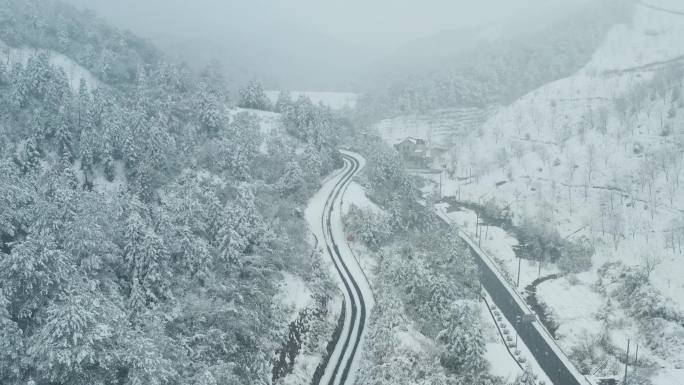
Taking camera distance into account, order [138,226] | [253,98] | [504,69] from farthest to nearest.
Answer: [504,69]
[253,98]
[138,226]

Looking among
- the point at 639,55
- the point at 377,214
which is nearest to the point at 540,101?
the point at 639,55

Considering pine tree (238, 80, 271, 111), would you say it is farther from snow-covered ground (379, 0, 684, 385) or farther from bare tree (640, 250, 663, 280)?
bare tree (640, 250, 663, 280)

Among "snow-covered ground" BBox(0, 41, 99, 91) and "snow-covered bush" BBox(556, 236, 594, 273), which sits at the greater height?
"snow-covered ground" BBox(0, 41, 99, 91)

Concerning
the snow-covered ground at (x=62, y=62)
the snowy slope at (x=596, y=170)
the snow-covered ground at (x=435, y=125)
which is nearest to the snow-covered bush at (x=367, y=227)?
the snowy slope at (x=596, y=170)

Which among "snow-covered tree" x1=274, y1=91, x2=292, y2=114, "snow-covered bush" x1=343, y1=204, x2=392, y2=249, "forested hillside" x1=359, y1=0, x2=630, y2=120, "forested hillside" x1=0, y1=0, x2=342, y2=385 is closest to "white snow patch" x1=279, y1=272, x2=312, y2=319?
"forested hillside" x1=0, y1=0, x2=342, y2=385

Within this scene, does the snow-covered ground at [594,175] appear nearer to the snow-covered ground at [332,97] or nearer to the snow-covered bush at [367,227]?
the snow-covered bush at [367,227]

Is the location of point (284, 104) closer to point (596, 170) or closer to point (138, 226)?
point (596, 170)

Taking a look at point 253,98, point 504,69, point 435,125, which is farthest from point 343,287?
point 504,69
